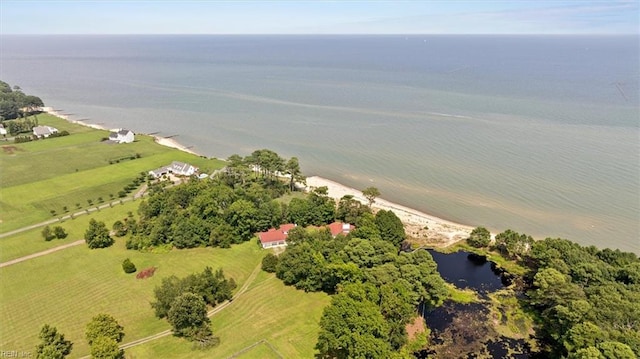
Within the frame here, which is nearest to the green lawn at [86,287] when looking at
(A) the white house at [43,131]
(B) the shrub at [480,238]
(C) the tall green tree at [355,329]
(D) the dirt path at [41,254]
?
(D) the dirt path at [41,254]

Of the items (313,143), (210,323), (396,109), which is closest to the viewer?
(210,323)

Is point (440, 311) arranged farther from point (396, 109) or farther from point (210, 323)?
point (396, 109)

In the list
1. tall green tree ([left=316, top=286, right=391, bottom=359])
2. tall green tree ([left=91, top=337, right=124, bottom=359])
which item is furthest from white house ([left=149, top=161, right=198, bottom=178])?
tall green tree ([left=316, top=286, right=391, bottom=359])

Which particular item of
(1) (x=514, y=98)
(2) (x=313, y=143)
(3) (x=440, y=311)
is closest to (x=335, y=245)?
(3) (x=440, y=311)

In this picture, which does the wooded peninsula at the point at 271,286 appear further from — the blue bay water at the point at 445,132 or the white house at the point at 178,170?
the blue bay water at the point at 445,132

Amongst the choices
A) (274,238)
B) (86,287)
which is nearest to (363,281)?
(274,238)

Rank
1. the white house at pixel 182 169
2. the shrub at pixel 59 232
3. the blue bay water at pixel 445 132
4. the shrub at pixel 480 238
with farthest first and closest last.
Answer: the white house at pixel 182 169 < the blue bay water at pixel 445 132 < the shrub at pixel 59 232 < the shrub at pixel 480 238

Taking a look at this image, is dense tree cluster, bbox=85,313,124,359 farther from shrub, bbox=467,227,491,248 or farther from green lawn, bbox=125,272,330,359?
shrub, bbox=467,227,491,248
